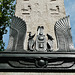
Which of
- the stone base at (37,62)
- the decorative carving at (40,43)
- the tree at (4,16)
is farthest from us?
the tree at (4,16)

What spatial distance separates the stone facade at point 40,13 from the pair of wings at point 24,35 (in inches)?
9.6

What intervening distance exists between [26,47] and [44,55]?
0.78m

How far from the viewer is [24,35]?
3.64 m

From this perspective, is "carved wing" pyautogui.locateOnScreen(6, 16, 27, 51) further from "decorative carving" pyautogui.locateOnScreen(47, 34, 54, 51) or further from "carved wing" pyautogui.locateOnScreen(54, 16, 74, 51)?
"carved wing" pyautogui.locateOnScreen(54, 16, 74, 51)

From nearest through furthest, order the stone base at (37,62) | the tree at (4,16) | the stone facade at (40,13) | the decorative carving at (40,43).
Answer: the stone base at (37,62) < the decorative carving at (40,43) < the stone facade at (40,13) < the tree at (4,16)

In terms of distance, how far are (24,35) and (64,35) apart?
1126 millimetres

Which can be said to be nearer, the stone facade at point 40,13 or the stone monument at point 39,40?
the stone monument at point 39,40

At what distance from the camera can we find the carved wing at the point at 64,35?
337cm

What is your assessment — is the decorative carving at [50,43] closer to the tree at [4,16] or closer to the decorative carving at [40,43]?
the decorative carving at [40,43]

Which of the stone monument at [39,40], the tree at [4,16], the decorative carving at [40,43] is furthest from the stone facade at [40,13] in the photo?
the tree at [4,16]

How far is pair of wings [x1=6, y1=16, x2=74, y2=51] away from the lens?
337 cm

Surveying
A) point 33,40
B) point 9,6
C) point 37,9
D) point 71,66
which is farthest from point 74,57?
point 9,6

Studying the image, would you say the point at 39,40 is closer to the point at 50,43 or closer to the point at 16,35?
the point at 50,43

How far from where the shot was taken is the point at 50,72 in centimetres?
285
